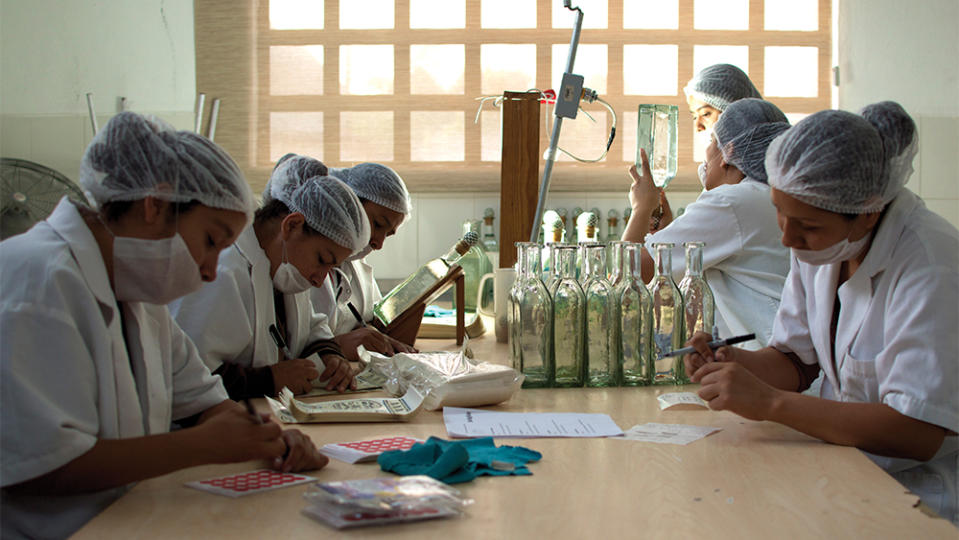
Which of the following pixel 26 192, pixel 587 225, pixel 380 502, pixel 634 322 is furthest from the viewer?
pixel 587 225

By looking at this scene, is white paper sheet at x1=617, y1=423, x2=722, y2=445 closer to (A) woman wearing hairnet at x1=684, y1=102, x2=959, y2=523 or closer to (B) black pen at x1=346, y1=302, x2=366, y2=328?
(A) woman wearing hairnet at x1=684, y1=102, x2=959, y2=523

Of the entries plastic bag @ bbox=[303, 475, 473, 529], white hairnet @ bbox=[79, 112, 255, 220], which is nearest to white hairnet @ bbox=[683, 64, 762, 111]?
white hairnet @ bbox=[79, 112, 255, 220]

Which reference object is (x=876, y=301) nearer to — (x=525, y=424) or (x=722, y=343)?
(x=722, y=343)

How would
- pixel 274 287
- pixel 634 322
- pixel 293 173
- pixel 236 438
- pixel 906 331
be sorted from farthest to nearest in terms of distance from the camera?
pixel 293 173 < pixel 274 287 < pixel 634 322 < pixel 906 331 < pixel 236 438

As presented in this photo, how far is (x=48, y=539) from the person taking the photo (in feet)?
3.57

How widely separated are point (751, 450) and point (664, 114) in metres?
1.70

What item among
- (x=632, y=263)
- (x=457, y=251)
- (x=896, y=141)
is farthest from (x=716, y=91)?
(x=896, y=141)

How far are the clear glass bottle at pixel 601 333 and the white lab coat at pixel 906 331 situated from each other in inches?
16.0

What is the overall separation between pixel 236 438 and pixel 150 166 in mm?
388

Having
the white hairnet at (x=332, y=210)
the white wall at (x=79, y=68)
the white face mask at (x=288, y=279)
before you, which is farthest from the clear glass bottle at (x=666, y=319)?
the white wall at (x=79, y=68)

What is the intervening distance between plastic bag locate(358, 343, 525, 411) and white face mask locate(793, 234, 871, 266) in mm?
573

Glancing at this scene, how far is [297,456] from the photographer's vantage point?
1.17 meters

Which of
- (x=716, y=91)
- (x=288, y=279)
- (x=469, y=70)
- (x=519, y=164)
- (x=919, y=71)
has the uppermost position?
(x=469, y=70)

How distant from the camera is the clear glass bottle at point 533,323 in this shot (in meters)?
1.81
